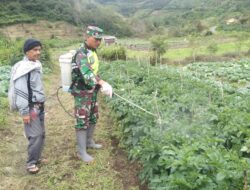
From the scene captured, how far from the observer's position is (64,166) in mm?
5820

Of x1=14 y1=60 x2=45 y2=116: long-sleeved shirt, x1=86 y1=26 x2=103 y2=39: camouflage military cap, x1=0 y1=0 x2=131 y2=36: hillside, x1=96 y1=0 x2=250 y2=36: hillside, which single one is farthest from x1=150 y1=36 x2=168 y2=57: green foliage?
x1=0 y1=0 x2=131 y2=36: hillside

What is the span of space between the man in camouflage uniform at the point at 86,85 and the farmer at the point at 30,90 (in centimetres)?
57

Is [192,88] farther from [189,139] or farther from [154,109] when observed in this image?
[189,139]

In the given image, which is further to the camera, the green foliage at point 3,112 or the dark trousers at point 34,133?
the green foliage at point 3,112

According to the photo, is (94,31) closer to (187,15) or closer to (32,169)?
(32,169)

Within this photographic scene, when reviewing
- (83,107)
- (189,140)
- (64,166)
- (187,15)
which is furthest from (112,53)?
(187,15)

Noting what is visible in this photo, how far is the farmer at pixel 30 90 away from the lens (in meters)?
5.20

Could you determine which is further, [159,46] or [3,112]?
[159,46]

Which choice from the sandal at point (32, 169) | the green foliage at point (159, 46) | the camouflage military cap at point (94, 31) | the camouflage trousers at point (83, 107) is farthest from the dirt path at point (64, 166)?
the green foliage at point (159, 46)

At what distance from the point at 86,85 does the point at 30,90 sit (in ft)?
2.88

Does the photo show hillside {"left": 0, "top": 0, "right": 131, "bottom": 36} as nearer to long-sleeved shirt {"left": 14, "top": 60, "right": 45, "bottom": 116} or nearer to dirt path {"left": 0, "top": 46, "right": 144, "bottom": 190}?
dirt path {"left": 0, "top": 46, "right": 144, "bottom": 190}

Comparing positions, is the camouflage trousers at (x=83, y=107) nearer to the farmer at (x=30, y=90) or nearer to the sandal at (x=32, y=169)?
the farmer at (x=30, y=90)

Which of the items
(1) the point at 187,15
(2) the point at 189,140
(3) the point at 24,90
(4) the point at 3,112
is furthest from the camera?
(1) the point at 187,15

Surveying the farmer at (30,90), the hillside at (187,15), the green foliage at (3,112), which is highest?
the hillside at (187,15)
